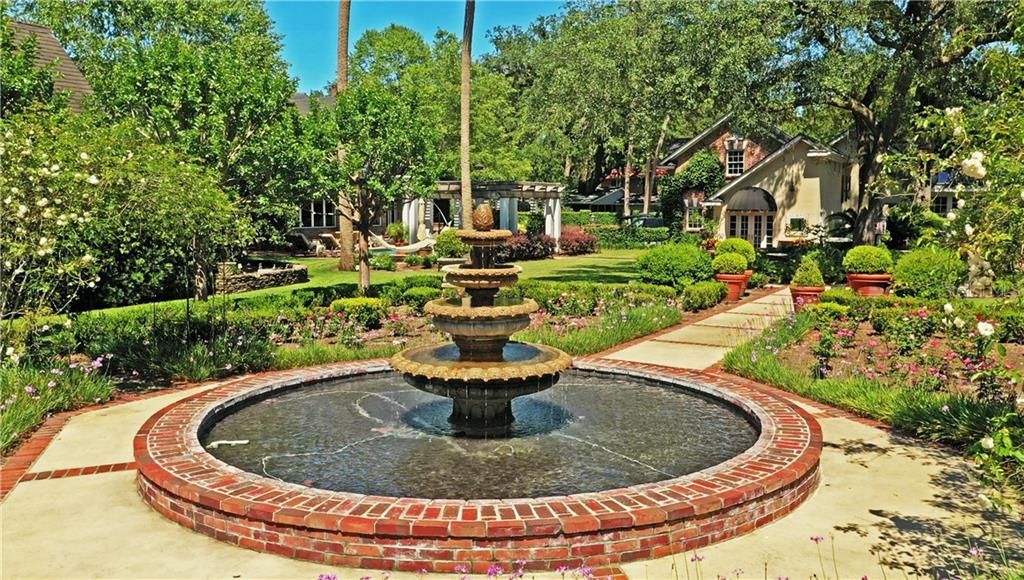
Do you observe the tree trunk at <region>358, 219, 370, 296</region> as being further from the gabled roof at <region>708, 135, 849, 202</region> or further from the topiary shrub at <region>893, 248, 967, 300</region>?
the gabled roof at <region>708, 135, 849, 202</region>

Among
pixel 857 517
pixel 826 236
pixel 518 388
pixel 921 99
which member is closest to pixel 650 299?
pixel 518 388

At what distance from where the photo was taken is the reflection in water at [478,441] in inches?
284

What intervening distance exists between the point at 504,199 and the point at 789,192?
16460mm

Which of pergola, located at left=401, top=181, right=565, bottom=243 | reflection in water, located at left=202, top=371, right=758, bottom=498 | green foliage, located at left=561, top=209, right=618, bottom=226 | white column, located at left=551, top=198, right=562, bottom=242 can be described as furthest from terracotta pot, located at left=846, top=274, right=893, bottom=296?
green foliage, located at left=561, top=209, right=618, bottom=226

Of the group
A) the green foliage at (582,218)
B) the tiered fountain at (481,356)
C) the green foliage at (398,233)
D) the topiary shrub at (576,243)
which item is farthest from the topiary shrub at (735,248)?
the green foliage at (582,218)

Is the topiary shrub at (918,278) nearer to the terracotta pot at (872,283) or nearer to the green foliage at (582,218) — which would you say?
the terracotta pot at (872,283)

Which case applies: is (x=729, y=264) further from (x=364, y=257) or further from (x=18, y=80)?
(x=18, y=80)

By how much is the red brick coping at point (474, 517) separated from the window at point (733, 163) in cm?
4366

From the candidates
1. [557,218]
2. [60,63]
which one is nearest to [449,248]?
[557,218]

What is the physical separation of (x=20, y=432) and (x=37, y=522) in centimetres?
285

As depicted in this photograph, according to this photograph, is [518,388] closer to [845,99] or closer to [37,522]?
[37,522]

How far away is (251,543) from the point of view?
587 cm

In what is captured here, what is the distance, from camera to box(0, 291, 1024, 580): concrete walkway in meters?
5.48

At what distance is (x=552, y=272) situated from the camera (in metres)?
31.5
